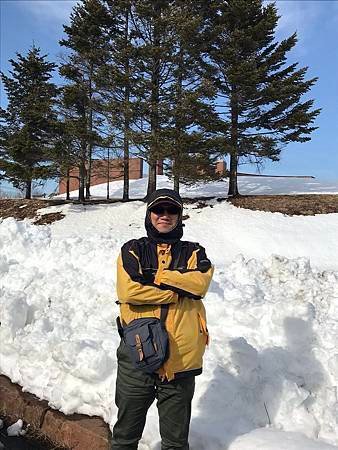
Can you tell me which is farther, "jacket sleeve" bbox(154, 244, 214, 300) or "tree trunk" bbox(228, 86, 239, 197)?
"tree trunk" bbox(228, 86, 239, 197)

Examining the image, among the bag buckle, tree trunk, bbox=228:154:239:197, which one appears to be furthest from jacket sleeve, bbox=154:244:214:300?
tree trunk, bbox=228:154:239:197

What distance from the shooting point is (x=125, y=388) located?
2.65m

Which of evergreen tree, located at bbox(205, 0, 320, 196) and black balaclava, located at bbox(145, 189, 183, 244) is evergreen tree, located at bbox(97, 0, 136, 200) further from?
black balaclava, located at bbox(145, 189, 183, 244)

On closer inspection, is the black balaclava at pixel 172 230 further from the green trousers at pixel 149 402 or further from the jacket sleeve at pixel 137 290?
the green trousers at pixel 149 402

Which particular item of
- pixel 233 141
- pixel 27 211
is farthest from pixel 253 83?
pixel 27 211

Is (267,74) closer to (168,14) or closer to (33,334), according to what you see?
(168,14)

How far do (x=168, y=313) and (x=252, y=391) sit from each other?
4.91 feet

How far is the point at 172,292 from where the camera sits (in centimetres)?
256

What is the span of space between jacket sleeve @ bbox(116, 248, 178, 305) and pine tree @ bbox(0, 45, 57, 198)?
16610 millimetres

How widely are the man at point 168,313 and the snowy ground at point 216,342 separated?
0.64 meters

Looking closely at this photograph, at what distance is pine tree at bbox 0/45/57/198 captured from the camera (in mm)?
19516

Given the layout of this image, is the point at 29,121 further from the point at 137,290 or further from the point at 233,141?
the point at 137,290

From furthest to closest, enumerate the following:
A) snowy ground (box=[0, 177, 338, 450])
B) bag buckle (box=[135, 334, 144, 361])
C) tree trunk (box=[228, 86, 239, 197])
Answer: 1. tree trunk (box=[228, 86, 239, 197])
2. snowy ground (box=[0, 177, 338, 450])
3. bag buckle (box=[135, 334, 144, 361])

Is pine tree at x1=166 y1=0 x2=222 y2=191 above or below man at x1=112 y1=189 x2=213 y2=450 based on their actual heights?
above
